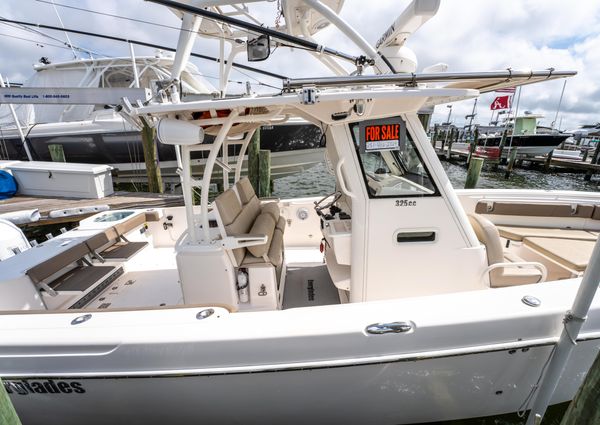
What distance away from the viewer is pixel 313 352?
1.61m

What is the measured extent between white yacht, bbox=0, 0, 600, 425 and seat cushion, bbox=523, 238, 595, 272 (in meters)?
0.02

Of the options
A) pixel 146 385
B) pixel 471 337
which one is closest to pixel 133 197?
pixel 146 385

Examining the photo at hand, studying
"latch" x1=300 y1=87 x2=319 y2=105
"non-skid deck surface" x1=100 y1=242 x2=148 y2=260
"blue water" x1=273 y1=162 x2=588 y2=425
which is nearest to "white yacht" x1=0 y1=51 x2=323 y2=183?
"blue water" x1=273 y1=162 x2=588 y2=425

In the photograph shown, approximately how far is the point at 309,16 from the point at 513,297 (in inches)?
114

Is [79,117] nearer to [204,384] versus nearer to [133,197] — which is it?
[133,197]

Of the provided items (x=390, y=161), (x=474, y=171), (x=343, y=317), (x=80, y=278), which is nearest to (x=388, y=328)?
(x=343, y=317)

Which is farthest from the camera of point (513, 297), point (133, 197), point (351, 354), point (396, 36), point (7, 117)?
point (7, 117)

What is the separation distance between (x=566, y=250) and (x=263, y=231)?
276cm

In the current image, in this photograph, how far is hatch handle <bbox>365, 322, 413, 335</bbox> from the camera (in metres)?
1.61

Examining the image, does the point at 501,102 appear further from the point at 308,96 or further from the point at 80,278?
the point at 80,278

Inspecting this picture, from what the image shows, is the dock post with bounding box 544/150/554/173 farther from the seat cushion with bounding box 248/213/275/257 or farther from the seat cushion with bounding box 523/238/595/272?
the seat cushion with bounding box 248/213/275/257

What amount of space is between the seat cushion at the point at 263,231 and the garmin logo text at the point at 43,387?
1.42 meters

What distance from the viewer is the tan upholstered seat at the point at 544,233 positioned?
3041 millimetres

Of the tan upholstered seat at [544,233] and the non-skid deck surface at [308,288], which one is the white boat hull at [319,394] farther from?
the tan upholstered seat at [544,233]
